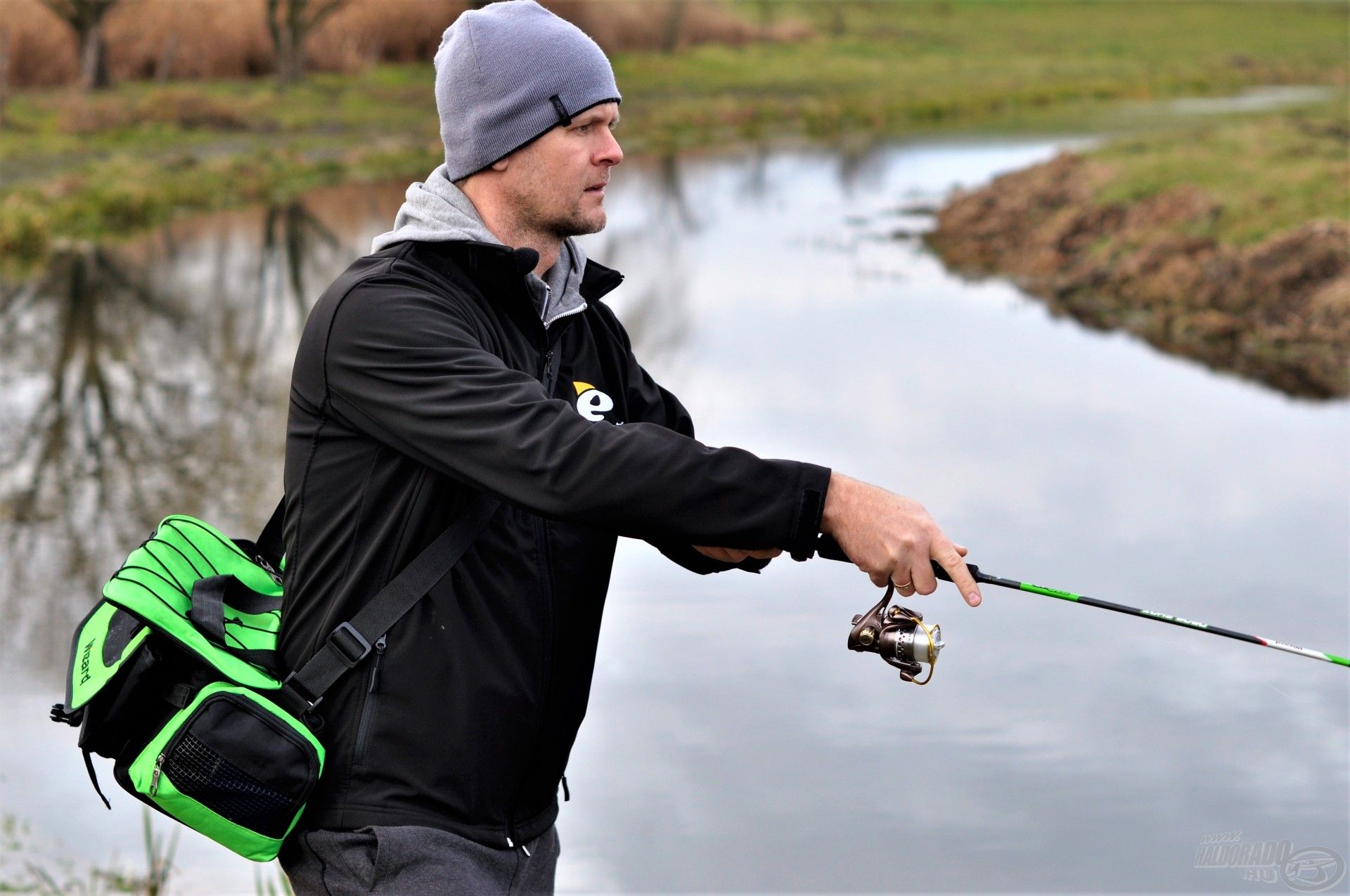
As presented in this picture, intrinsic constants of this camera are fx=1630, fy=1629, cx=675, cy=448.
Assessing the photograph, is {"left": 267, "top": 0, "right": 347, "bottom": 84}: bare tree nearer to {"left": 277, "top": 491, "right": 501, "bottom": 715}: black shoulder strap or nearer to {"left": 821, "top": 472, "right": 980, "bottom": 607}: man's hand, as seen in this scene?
{"left": 277, "top": 491, "right": 501, "bottom": 715}: black shoulder strap

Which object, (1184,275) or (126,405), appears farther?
(1184,275)

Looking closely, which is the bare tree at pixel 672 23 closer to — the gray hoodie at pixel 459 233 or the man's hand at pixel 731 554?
the gray hoodie at pixel 459 233

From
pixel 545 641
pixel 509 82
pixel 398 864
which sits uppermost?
pixel 509 82

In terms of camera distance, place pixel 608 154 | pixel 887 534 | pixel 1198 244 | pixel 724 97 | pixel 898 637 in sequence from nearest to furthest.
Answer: pixel 887 534 → pixel 898 637 → pixel 608 154 → pixel 1198 244 → pixel 724 97

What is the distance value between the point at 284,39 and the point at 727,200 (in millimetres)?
18958

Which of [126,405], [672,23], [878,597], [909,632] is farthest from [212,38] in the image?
[909,632]

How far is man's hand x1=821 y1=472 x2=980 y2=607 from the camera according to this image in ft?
7.45

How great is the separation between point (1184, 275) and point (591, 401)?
531 inches

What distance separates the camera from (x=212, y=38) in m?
41.7

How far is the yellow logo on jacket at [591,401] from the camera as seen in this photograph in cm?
285

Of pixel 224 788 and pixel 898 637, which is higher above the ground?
pixel 898 637

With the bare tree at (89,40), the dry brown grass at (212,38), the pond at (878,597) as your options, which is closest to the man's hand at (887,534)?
the pond at (878,597)

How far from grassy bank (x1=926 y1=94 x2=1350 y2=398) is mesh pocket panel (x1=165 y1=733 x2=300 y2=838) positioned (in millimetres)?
11017

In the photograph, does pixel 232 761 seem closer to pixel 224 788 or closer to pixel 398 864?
pixel 224 788
